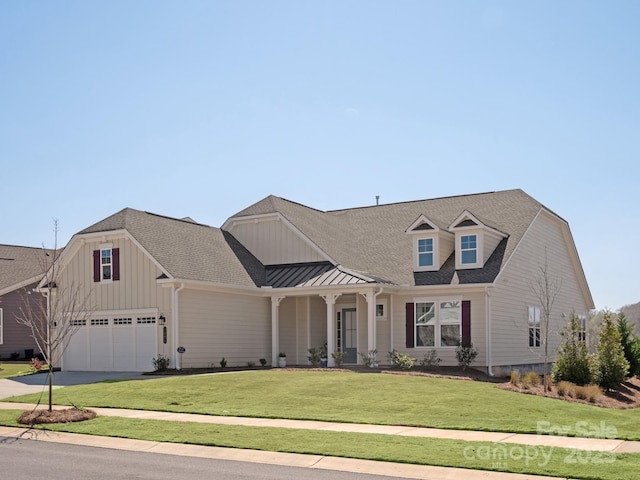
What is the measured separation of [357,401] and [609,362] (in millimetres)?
11712

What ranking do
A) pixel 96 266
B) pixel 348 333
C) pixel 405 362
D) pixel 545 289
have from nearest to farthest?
1. pixel 405 362
2. pixel 96 266
3. pixel 348 333
4. pixel 545 289

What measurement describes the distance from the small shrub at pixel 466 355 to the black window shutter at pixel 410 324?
220cm

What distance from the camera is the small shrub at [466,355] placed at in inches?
1122

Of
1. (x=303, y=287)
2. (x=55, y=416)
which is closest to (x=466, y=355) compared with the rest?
(x=303, y=287)

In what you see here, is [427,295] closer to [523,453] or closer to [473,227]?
[473,227]

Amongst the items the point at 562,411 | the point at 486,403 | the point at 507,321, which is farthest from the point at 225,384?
the point at 507,321

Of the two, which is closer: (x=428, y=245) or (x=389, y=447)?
(x=389, y=447)

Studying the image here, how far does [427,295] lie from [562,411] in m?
12.4

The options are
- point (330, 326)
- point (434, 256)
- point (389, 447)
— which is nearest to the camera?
point (389, 447)

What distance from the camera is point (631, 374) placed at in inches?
1267

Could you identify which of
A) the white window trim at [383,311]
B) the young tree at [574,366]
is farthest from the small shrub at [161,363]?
the young tree at [574,366]

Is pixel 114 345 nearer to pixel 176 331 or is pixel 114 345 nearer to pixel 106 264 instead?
pixel 106 264

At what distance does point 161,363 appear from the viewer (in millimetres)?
28312

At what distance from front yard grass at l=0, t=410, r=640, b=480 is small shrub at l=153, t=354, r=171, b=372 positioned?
11295 millimetres
